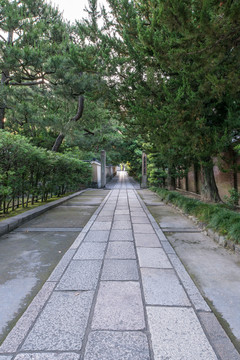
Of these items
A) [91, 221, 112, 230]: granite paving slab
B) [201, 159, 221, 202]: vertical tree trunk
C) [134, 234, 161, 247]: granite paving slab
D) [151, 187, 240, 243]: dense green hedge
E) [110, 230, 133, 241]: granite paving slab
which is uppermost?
[201, 159, 221, 202]: vertical tree trunk

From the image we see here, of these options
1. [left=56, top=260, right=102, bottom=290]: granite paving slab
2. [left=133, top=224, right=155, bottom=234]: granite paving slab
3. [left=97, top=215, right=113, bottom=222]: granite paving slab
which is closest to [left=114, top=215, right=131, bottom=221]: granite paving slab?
[left=97, top=215, right=113, bottom=222]: granite paving slab

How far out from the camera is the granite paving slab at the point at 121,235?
4.30 m

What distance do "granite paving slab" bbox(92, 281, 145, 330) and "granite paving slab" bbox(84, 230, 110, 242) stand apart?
1.67 meters

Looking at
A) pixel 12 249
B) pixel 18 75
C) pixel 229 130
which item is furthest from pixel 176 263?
pixel 18 75

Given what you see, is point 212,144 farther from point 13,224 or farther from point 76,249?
point 13,224

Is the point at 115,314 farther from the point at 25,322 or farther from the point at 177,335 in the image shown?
the point at 25,322

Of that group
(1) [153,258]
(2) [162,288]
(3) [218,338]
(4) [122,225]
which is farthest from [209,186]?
(3) [218,338]

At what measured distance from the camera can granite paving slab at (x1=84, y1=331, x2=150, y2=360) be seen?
4.96ft

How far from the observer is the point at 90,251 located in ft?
11.8

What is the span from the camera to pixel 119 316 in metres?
1.94

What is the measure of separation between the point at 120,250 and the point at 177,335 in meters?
2.00

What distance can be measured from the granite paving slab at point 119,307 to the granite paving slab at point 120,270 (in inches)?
4.9

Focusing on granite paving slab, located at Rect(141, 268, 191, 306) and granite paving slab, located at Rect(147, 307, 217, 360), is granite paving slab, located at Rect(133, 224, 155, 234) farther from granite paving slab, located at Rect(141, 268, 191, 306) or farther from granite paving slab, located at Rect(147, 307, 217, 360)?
granite paving slab, located at Rect(147, 307, 217, 360)

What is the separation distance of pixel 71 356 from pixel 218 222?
12.2ft
